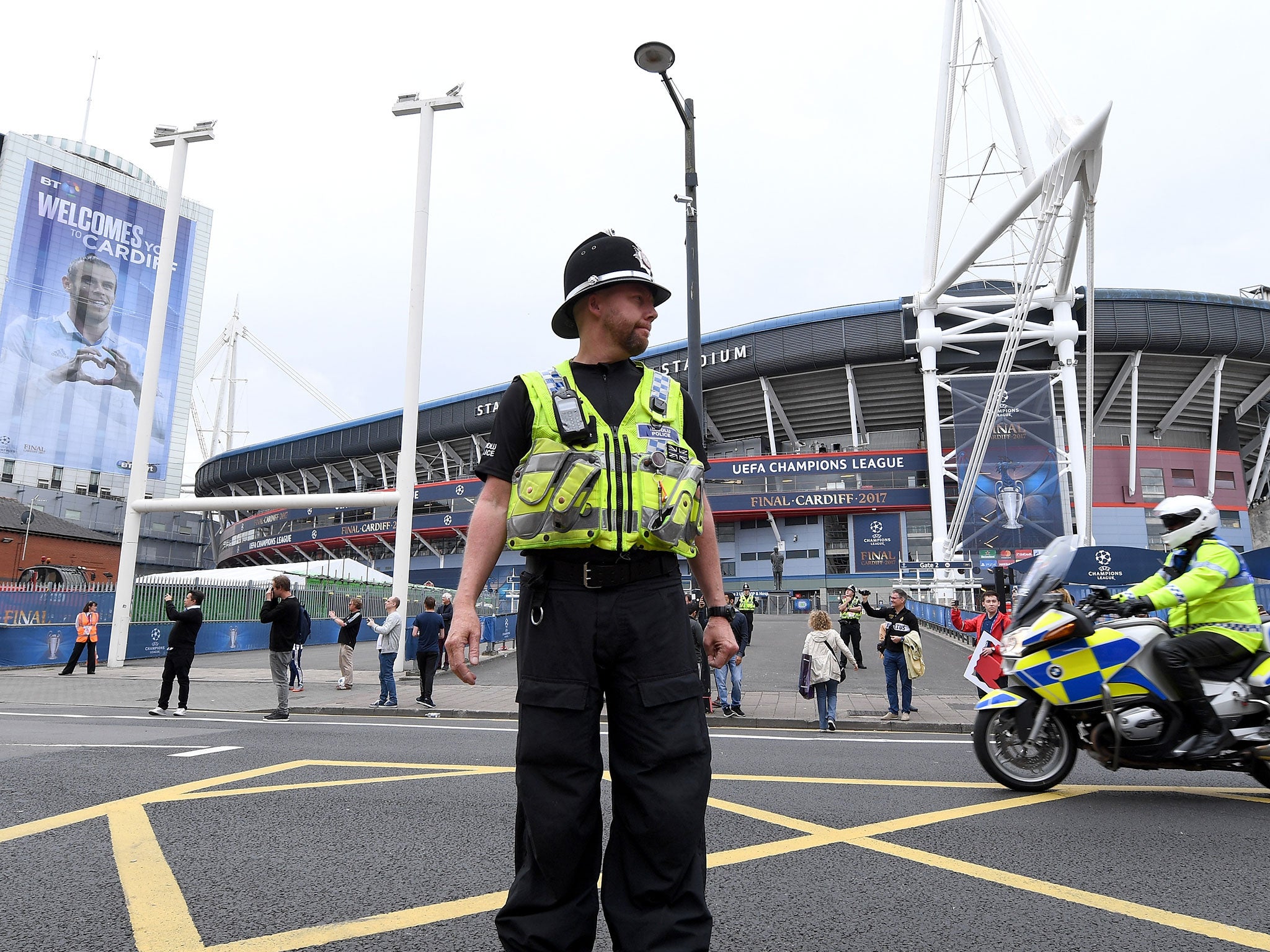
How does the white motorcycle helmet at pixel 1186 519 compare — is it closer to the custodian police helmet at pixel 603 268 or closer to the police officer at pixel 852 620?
the custodian police helmet at pixel 603 268

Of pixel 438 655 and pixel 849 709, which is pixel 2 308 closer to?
pixel 438 655

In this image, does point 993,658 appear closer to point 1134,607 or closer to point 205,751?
point 1134,607

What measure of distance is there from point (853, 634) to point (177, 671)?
12.7 meters

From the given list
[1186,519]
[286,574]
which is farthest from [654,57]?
[286,574]

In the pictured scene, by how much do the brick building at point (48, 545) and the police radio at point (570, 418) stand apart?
165ft

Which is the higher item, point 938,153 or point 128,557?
point 938,153

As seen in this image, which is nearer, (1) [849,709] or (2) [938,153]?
(1) [849,709]

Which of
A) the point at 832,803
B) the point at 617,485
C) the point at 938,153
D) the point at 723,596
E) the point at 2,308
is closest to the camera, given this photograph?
the point at 617,485

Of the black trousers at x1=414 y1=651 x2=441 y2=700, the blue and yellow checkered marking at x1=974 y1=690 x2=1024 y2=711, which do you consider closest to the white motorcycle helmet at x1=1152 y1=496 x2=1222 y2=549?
the blue and yellow checkered marking at x1=974 y1=690 x2=1024 y2=711

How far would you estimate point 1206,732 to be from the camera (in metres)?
4.91

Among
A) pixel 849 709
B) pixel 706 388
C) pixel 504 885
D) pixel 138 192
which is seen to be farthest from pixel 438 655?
pixel 138 192

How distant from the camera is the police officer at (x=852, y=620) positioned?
57.0 feet

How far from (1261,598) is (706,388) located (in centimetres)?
3853

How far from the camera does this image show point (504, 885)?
313 cm
